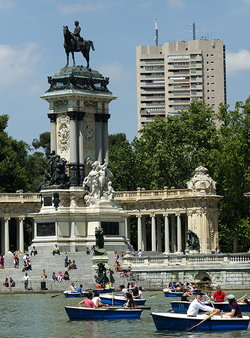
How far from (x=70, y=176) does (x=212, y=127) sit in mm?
27730

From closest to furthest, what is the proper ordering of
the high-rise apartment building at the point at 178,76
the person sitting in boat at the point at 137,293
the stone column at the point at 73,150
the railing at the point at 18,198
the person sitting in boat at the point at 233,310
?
the person sitting in boat at the point at 233,310
the person sitting in boat at the point at 137,293
the stone column at the point at 73,150
the railing at the point at 18,198
the high-rise apartment building at the point at 178,76

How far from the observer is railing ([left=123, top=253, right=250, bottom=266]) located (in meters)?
68.6

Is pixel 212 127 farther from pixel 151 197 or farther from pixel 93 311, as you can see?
pixel 93 311

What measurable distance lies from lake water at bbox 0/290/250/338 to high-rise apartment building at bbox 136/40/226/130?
123m

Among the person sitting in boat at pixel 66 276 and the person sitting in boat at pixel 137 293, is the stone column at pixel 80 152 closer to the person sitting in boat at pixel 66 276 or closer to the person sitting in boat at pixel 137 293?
the person sitting in boat at pixel 66 276

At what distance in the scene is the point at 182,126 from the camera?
10625 cm

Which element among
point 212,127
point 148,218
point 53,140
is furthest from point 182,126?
point 53,140

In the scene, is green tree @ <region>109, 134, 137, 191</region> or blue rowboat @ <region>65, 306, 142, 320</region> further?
green tree @ <region>109, 134, 137, 191</region>

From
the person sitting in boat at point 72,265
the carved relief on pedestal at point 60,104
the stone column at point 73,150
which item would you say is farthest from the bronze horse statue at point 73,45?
the person sitting in boat at point 72,265

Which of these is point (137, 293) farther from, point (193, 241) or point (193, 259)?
Result: point (193, 241)

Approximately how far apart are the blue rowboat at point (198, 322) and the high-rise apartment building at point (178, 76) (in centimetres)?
13284

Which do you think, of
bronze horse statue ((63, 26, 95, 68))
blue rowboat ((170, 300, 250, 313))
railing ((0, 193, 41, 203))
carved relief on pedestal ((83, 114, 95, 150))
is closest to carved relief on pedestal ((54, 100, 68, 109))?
carved relief on pedestal ((83, 114, 95, 150))

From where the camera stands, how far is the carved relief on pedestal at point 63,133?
83750 mm

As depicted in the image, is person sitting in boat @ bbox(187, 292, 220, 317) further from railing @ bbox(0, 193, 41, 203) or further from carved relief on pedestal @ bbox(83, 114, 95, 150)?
railing @ bbox(0, 193, 41, 203)
